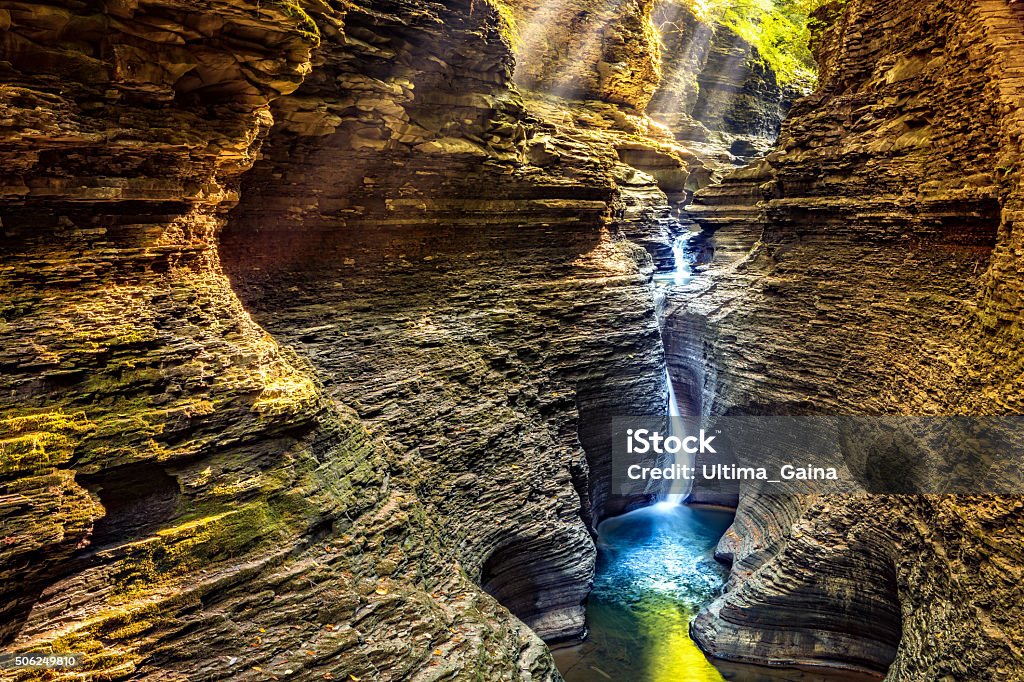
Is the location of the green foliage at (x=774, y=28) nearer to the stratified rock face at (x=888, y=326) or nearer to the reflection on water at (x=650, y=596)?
the stratified rock face at (x=888, y=326)

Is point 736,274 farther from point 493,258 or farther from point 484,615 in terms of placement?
point 484,615

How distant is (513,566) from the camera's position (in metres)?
11.9

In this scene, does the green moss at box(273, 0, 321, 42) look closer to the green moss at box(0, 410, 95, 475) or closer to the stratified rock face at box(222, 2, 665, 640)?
the stratified rock face at box(222, 2, 665, 640)

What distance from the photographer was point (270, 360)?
8.41 metres

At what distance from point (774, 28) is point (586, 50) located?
928 inches

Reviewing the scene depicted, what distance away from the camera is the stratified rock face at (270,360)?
624 cm

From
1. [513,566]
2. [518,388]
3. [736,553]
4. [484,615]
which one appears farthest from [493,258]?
[736,553]

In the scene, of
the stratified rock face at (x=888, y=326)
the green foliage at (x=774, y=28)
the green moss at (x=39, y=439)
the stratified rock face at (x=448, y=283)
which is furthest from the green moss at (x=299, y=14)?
the green foliage at (x=774, y=28)

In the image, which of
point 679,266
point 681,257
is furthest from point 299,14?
point 681,257

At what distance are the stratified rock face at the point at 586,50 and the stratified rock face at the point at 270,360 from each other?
49.0 feet

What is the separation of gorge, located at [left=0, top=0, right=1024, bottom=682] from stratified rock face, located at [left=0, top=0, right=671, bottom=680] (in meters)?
0.04

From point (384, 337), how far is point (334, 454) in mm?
3177

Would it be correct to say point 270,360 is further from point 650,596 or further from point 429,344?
point 650,596

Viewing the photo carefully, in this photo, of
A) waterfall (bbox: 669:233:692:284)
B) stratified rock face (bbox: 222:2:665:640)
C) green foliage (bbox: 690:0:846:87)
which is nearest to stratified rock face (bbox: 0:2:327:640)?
stratified rock face (bbox: 222:2:665:640)
